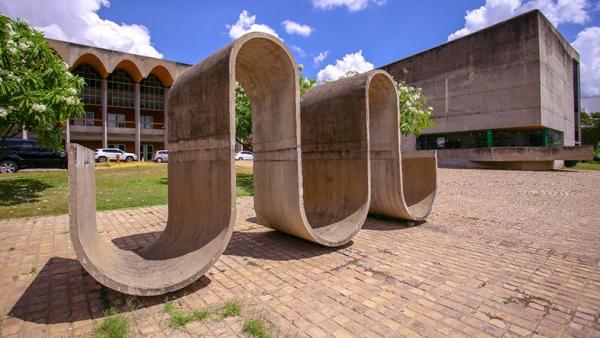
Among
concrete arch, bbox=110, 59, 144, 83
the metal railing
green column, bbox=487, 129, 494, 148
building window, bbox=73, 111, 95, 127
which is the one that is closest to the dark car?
the metal railing

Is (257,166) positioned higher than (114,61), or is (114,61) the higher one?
(114,61)

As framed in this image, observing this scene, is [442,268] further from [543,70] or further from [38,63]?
[543,70]

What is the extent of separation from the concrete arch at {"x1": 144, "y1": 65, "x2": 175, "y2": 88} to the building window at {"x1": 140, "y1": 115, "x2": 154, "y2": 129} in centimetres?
487

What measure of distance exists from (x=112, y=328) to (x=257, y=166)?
3.48 meters

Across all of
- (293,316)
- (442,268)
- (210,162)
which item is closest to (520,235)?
(442,268)

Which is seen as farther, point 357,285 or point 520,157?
point 520,157

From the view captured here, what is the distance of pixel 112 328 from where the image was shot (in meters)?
2.84

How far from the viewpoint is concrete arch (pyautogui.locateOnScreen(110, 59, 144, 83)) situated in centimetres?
3651

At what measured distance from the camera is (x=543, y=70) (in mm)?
27281

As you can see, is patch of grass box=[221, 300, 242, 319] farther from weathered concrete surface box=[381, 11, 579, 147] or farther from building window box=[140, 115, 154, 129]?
building window box=[140, 115, 154, 129]

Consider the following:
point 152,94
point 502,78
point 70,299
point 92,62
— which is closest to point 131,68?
point 92,62

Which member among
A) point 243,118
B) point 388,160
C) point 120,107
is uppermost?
point 120,107

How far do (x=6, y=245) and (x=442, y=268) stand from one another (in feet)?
23.2

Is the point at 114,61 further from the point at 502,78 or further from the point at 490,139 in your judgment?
the point at 490,139
